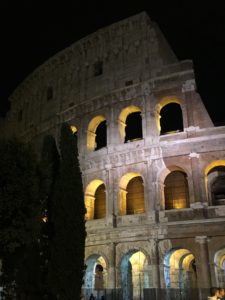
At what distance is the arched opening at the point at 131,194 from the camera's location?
64.6ft

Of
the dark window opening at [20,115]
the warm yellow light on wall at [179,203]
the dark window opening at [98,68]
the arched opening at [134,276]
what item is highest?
the dark window opening at [98,68]

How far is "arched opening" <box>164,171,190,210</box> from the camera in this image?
62.5 feet

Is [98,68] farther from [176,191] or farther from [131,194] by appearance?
[176,191]

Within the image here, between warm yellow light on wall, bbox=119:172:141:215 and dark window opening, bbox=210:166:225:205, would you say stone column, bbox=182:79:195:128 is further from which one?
warm yellow light on wall, bbox=119:172:141:215

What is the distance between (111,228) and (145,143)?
441cm

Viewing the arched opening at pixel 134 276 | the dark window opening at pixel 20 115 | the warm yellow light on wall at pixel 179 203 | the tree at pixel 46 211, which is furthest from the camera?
the dark window opening at pixel 20 115

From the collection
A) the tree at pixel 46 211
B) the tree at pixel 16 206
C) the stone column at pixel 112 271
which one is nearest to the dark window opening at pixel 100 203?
the stone column at pixel 112 271

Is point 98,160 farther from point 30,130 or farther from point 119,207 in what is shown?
point 30,130

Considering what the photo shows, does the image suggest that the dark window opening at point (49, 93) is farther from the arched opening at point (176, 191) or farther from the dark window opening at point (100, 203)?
the arched opening at point (176, 191)

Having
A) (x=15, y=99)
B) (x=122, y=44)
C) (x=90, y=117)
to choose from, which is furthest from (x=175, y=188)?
(x=15, y=99)

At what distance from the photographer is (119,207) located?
63.6 ft

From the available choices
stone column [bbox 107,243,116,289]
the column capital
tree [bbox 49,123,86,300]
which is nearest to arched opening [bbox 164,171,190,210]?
the column capital

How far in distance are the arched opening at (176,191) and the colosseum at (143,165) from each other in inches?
1.9

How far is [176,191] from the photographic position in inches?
760
